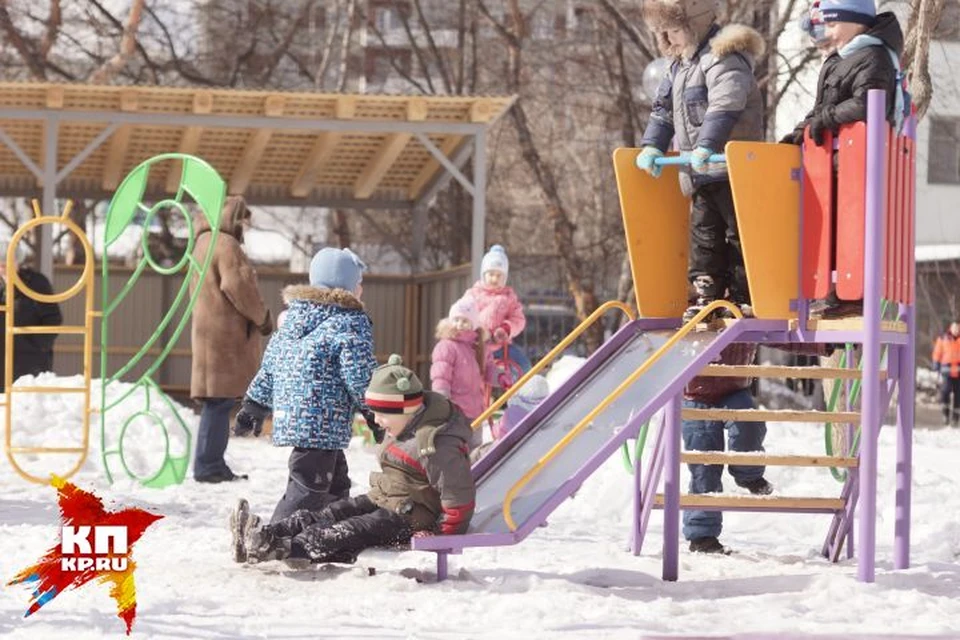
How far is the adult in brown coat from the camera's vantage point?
34.1ft

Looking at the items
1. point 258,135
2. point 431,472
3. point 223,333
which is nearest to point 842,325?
point 431,472

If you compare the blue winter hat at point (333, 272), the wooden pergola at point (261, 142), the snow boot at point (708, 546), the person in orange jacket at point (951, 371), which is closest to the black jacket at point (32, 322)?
the wooden pergola at point (261, 142)

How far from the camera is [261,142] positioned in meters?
18.6

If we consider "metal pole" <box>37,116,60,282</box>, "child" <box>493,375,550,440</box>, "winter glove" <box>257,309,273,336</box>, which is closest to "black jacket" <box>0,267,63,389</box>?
"winter glove" <box>257,309,273,336</box>

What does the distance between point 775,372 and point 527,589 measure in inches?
62.2

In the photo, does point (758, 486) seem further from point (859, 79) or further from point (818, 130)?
point (859, 79)

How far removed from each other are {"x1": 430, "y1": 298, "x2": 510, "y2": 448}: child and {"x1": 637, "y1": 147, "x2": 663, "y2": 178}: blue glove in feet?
9.04

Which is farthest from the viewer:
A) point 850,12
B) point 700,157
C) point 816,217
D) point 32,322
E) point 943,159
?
point 943,159

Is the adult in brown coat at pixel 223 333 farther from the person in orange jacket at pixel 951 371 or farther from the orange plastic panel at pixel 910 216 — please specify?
the person in orange jacket at pixel 951 371

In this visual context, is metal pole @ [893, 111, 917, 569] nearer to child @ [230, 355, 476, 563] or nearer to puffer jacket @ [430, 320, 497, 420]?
child @ [230, 355, 476, 563]

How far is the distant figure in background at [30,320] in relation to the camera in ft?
39.2

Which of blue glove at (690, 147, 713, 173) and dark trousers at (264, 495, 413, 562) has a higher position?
blue glove at (690, 147, 713, 173)

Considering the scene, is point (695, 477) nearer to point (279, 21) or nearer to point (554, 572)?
point (554, 572)

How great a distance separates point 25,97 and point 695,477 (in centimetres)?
1083
